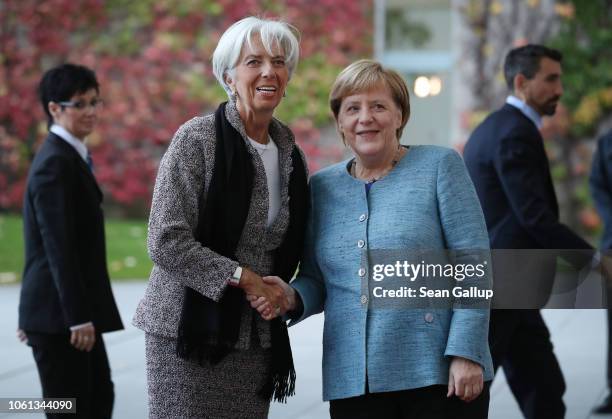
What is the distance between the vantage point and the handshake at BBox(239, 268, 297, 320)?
122 inches

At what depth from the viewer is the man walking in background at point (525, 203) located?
4.66m

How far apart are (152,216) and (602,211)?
3573 mm

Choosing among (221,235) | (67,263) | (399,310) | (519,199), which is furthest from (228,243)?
(519,199)

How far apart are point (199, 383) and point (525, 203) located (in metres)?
2.06

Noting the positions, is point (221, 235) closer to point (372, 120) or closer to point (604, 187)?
point (372, 120)

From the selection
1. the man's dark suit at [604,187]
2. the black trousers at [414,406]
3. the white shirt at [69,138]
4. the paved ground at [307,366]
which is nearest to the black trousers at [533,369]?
the paved ground at [307,366]

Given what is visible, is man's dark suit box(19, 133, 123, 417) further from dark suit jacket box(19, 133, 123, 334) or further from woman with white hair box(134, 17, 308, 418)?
woman with white hair box(134, 17, 308, 418)

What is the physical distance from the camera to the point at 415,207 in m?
3.09

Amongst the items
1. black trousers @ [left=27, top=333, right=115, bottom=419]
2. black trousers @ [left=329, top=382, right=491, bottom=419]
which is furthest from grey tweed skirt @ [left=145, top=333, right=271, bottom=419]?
black trousers @ [left=27, top=333, right=115, bottom=419]

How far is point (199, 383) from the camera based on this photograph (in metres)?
3.17

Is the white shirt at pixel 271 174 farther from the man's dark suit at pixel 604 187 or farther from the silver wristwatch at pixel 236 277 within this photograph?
the man's dark suit at pixel 604 187

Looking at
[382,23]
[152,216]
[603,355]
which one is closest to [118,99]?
[382,23]

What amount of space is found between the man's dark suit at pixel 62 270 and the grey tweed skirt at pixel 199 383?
110 centimetres

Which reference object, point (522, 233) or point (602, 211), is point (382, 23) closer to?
point (602, 211)
